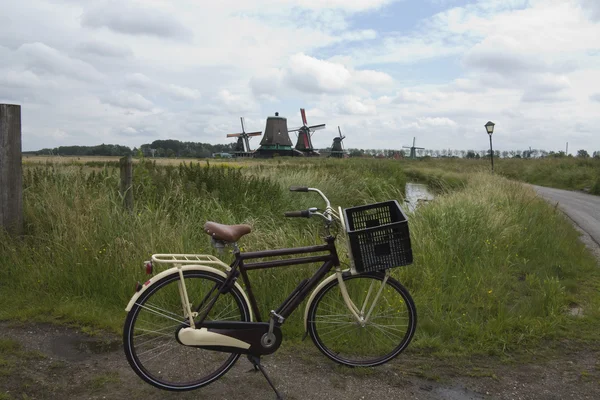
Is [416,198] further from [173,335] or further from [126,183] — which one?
[173,335]

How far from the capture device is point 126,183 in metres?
6.14

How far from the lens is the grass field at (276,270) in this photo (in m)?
4.29

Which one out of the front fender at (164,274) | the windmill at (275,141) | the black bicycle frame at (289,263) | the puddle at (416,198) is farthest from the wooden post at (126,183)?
the windmill at (275,141)

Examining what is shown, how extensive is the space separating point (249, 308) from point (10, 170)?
404 cm

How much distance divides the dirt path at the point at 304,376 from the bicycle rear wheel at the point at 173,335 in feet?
0.35

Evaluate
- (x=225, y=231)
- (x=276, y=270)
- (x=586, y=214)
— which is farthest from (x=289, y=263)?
(x=586, y=214)

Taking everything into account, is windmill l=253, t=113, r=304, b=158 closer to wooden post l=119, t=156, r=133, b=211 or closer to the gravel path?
the gravel path

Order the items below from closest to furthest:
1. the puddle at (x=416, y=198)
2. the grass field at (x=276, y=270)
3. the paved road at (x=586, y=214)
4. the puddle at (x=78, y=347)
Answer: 1. the puddle at (x=78, y=347)
2. the grass field at (x=276, y=270)
3. the puddle at (x=416, y=198)
4. the paved road at (x=586, y=214)

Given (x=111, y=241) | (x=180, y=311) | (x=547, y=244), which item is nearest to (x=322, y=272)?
(x=180, y=311)

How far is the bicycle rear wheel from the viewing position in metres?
3.05

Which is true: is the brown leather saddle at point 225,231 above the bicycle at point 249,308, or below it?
above

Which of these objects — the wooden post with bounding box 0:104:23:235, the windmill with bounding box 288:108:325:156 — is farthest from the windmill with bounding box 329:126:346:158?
the wooden post with bounding box 0:104:23:235

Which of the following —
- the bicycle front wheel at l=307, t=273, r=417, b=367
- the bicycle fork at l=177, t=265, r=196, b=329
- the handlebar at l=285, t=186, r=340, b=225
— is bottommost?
the bicycle front wheel at l=307, t=273, r=417, b=367

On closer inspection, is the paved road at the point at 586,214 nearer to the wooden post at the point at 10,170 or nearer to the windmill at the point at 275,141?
the wooden post at the point at 10,170
